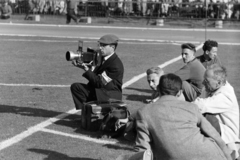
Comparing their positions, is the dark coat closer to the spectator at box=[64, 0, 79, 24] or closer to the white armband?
the white armband

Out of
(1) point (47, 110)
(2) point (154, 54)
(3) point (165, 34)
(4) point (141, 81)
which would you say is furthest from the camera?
(3) point (165, 34)

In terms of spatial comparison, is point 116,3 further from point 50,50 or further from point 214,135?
point 214,135

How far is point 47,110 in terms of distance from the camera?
413 inches

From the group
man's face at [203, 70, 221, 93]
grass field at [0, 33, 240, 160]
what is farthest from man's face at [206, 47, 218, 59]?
man's face at [203, 70, 221, 93]

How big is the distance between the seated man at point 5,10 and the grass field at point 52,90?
43.2 ft

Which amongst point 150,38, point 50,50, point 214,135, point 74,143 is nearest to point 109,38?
point 74,143

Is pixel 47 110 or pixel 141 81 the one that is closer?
pixel 47 110

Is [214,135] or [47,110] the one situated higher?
[214,135]

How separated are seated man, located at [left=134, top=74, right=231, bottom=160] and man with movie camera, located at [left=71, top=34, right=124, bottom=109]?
379 cm

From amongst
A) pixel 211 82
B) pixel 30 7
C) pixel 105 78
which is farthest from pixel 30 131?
pixel 30 7

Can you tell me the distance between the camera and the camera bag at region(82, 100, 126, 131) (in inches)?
346

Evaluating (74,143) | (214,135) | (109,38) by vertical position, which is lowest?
(74,143)

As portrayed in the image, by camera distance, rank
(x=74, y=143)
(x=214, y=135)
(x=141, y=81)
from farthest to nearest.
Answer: (x=141, y=81), (x=74, y=143), (x=214, y=135)

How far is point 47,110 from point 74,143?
8.03 ft
